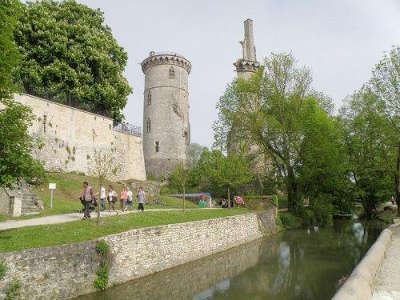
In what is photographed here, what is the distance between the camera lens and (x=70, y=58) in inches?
1218

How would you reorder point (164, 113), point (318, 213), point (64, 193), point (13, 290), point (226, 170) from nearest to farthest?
point (13, 290)
point (64, 193)
point (226, 170)
point (318, 213)
point (164, 113)

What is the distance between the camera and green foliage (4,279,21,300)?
9766mm

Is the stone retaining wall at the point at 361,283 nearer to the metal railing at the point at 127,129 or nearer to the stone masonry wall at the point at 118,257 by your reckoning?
the stone masonry wall at the point at 118,257

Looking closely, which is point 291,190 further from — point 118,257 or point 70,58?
point 118,257

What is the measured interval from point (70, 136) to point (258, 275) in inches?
802

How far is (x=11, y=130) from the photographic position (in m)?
11.7

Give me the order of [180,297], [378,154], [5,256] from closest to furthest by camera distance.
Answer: [5,256]
[180,297]
[378,154]

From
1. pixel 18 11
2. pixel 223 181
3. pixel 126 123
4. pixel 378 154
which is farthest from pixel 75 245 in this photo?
pixel 378 154

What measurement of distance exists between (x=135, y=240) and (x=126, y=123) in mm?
24373

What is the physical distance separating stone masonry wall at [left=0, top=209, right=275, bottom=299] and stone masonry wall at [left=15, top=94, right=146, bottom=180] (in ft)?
41.9

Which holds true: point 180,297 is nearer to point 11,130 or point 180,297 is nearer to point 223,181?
point 11,130

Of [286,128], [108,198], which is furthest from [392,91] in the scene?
[108,198]

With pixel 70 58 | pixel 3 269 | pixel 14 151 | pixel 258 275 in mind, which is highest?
pixel 70 58

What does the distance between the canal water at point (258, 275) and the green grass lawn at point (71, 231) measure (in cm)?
207
